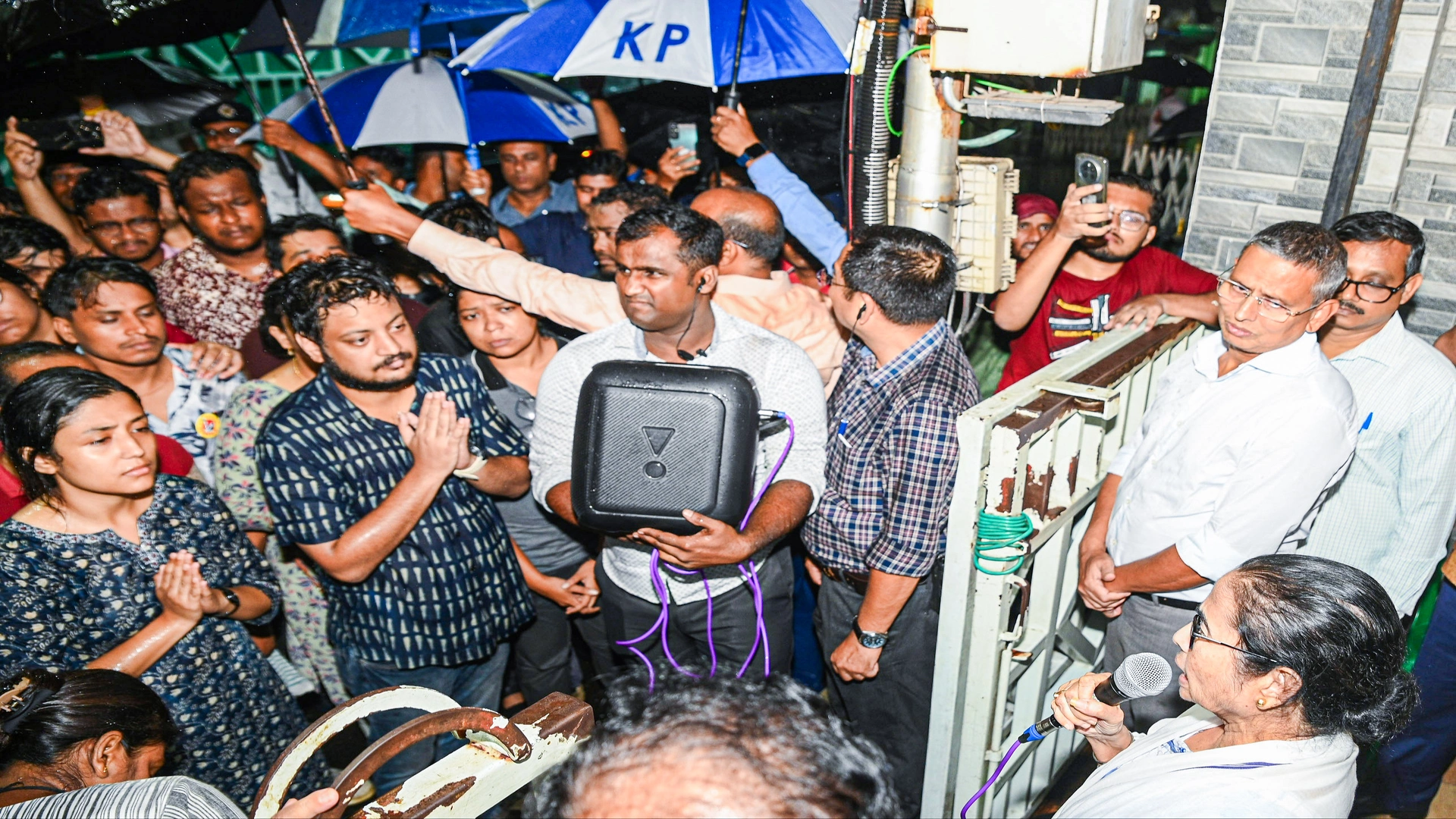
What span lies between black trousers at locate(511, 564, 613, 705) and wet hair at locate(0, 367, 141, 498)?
1590mm

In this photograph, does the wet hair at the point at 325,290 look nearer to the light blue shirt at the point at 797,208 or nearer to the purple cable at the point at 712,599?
the purple cable at the point at 712,599

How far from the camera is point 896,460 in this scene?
2.64 meters

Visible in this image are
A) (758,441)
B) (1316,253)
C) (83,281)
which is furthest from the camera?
(83,281)

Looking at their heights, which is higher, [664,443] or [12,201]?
[12,201]

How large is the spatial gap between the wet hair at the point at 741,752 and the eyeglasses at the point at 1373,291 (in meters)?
2.62

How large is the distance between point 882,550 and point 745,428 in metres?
0.70

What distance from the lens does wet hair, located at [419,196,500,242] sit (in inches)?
150

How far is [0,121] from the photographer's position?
744 centimetres

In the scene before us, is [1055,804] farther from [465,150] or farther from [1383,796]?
[465,150]

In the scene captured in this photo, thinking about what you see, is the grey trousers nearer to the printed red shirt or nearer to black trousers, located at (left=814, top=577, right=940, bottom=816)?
black trousers, located at (left=814, top=577, right=940, bottom=816)

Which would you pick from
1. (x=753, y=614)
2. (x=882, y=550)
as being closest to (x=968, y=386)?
(x=882, y=550)

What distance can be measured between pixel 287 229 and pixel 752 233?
7.05ft

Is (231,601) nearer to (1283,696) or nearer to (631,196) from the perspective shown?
(631,196)

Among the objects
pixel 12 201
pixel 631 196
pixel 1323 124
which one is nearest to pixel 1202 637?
pixel 631 196
